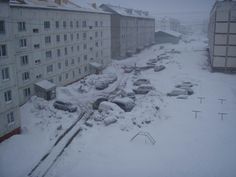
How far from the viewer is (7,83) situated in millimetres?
23969

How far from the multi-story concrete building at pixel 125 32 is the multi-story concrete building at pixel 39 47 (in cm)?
1218

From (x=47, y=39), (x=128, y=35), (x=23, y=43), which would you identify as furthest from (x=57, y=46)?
(x=128, y=35)

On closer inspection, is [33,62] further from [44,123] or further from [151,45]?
[151,45]

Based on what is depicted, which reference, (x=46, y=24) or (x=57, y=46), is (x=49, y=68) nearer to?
(x=57, y=46)

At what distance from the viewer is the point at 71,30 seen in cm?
4491

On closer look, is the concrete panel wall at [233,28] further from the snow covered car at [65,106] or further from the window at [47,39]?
the snow covered car at [65,106]

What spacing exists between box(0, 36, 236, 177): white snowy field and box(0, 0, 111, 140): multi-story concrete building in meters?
3.13

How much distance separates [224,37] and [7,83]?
40.2 metres

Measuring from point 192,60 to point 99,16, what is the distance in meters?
23.9

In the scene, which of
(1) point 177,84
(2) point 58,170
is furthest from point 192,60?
(2) point 58,170

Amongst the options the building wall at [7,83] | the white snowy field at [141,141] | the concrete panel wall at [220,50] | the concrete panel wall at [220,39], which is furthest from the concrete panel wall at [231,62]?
the building wall at [7,83]

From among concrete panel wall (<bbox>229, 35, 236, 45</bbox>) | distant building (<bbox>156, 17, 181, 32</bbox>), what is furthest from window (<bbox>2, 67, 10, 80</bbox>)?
distant building (<bbox>156, 17, 181, 32</bbox>)

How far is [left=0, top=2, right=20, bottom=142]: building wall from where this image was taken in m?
23.3

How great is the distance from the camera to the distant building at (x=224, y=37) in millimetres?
48062
